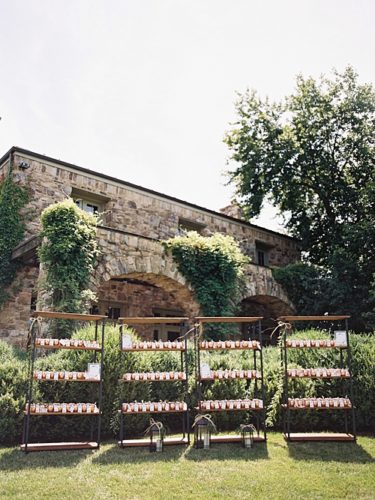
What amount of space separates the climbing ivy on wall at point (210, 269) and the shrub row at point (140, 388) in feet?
9.86

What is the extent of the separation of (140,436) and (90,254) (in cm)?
379

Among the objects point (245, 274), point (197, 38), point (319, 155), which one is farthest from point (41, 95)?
point (319, 155)

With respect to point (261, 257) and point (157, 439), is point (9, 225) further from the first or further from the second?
point (261, 257)

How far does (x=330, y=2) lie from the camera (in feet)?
20.6

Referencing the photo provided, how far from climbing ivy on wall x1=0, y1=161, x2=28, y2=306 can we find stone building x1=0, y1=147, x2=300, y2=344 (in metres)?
0.16

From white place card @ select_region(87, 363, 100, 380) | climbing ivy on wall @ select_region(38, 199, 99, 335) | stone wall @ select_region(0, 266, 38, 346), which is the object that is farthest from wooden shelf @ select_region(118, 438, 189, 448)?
stone wall @ select_region(0, 266, 38, 346)

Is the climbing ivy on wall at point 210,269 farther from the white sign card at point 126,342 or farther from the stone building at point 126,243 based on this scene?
the white sign card at point 126,342

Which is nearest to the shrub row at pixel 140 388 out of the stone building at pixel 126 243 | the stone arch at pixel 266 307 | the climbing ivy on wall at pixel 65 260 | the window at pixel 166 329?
the climbing ivy on wall at pixel 65 260

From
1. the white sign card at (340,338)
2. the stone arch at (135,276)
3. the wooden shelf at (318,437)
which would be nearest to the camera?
the wooden shelf at (318,437)

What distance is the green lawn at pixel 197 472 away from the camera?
4.05 m

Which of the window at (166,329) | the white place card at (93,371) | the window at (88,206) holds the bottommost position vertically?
the white place card at (93,371)

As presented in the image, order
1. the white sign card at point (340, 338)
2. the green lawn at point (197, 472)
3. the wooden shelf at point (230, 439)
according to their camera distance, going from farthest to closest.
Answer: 1. the white sign card at point (340, 338)
2. the wooden shelf at point (230, 439)
3. the green lawn at point (197, 472)

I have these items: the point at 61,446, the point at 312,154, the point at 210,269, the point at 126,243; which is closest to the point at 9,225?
the point at 126,243

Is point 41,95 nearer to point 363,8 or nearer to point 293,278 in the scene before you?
point 363,8
